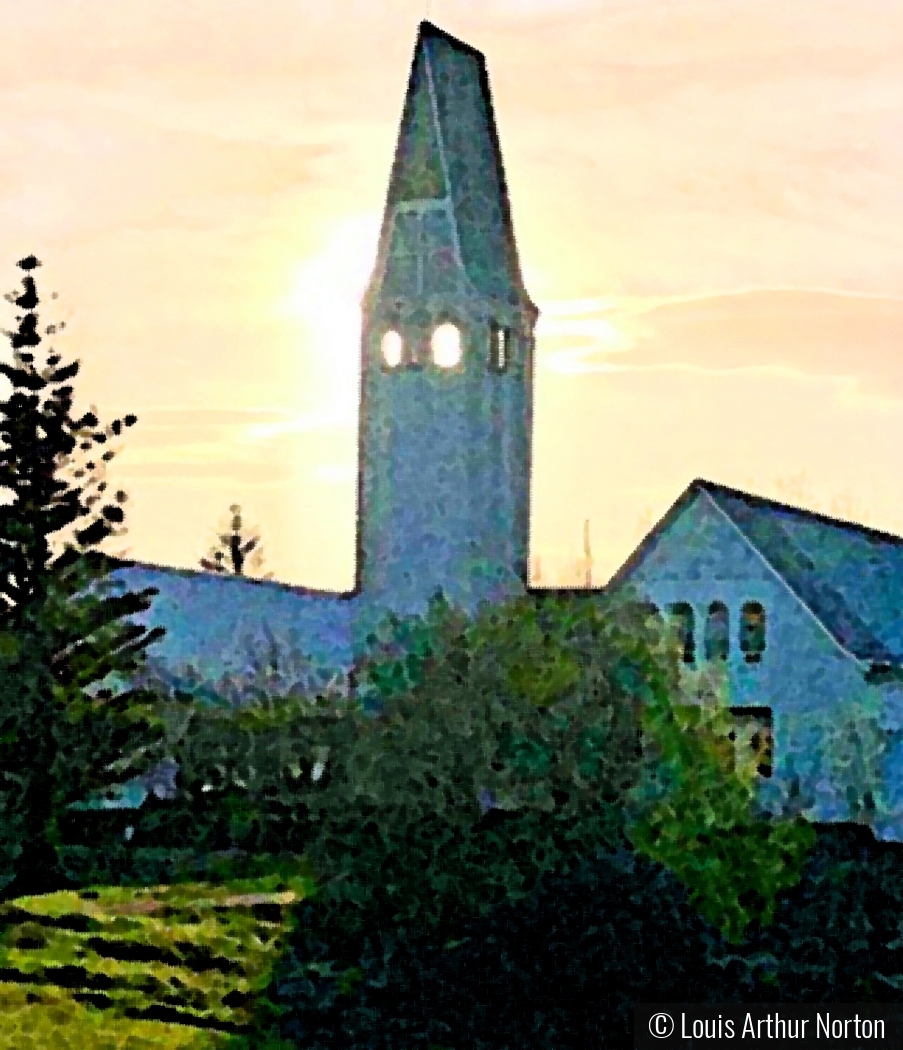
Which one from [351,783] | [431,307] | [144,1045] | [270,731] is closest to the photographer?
[351,783]

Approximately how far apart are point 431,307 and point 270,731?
10124 mm

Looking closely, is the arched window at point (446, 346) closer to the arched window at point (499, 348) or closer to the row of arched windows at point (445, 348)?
the row of arched windows at point (445, 348)

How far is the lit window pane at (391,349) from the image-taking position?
43.4 m

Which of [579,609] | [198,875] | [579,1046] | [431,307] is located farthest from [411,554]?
[579,1046]

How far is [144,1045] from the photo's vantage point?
32.6 metres

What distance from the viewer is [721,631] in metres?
39.9

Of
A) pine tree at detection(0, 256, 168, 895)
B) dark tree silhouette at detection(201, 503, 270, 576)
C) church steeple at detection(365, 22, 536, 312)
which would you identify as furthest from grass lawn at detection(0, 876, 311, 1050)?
dark tree silhouette at detection(201, 503, 270, 576)

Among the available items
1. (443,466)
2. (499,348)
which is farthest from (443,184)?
(443,466)

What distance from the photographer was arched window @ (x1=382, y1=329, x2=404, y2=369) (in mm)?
43406

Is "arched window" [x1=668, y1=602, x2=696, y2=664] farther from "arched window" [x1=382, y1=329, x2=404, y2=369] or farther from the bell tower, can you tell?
"arched window" [x1=382, y1=329, x2=404, y2=369]

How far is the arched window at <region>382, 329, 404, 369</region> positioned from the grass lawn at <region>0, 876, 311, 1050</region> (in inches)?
432

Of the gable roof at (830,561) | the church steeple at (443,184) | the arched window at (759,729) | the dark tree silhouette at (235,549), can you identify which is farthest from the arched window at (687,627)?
the dark tree silhouette at (235,549)

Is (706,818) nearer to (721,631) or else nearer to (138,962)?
(721,631)

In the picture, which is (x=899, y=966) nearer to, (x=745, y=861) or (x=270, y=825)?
(x=745, y=861)
